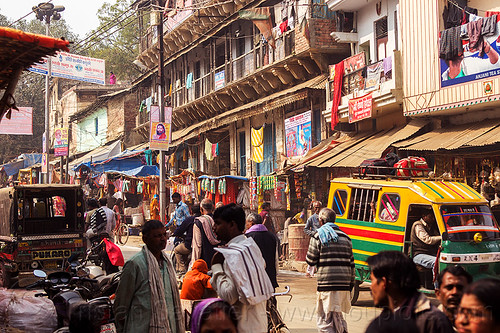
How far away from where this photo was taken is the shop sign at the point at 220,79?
89.8 ft

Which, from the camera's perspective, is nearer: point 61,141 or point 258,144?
point 258,144

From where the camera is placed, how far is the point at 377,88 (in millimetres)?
17938

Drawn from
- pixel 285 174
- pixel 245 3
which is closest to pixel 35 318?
pixel 285 174

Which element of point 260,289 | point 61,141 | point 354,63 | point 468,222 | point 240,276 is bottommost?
point 260,289

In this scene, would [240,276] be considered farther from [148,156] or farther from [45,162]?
[45,162]

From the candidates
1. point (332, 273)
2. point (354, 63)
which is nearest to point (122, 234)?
point (354, 63)

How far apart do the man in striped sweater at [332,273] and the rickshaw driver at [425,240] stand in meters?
3.21

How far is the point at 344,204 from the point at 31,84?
56571mm

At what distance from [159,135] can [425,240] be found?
13550mm

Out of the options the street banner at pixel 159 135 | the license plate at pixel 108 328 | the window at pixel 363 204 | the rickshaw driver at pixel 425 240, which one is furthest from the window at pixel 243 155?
the license plate at pixel 108 328

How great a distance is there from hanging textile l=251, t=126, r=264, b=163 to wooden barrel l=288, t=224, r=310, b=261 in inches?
288

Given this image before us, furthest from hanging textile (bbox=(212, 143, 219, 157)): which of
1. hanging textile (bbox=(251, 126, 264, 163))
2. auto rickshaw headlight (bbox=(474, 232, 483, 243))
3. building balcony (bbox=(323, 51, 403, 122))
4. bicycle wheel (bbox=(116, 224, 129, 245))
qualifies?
auto rickshaw headlight (bbox=(474, 232, 483, 243))

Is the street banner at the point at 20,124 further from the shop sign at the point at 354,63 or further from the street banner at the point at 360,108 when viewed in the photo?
the street banner at the point at 360,108

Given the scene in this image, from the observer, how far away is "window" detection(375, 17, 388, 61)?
→ 1927cm
